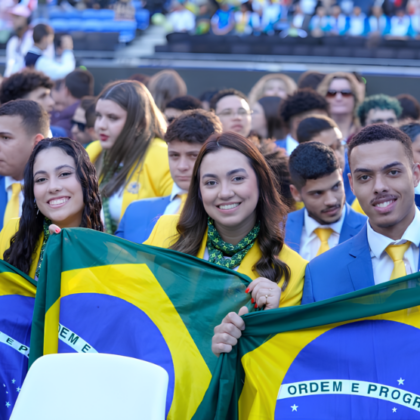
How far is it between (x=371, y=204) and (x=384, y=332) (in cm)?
64

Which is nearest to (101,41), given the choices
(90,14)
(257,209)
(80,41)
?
(80,41)

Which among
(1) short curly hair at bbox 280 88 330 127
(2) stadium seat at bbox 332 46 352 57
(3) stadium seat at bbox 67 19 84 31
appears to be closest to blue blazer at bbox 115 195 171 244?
(1) short curly hair at bbox 280 88 330 127

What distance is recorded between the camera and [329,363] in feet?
8.49

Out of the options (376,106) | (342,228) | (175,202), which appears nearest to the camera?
(342,228)

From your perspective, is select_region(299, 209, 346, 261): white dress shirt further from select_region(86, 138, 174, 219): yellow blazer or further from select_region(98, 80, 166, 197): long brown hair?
select_region(98, 80, 166, 197): long brown hair

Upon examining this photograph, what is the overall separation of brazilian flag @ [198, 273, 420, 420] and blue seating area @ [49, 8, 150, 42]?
660 inches

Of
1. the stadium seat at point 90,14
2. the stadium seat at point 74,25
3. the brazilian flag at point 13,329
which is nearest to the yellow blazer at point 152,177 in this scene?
the brazilian flag at point 13,329

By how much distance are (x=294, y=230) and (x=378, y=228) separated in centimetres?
104

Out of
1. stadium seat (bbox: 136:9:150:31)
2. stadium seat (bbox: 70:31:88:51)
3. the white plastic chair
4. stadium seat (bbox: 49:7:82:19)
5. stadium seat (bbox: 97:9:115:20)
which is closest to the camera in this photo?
the white plastic chair

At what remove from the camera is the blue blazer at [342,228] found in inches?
150

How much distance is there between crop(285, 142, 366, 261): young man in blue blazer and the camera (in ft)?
12.5

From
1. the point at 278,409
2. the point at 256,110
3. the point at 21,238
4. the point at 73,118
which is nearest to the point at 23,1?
the point at 73,118

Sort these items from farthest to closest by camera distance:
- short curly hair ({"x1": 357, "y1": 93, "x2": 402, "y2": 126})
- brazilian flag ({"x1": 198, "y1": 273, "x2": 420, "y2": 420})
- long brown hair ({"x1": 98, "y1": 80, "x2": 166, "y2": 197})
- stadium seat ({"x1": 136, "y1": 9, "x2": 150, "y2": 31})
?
stadium seat ({"x1": 136, "y1": 9, "x2": 150, "y2": 31}), short curly hair ({"x1": 357, "y1": 93, "x2": 402, "y2": 126}), long brown hair ({"x1": 98, "y1": 80, "x2": 166, "y2": 197}), brazilian flag ({"x1": 198, "y1": 273, "x2": 420, "y2": 420})

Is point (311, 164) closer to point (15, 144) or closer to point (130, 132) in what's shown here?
point (130, 132)
